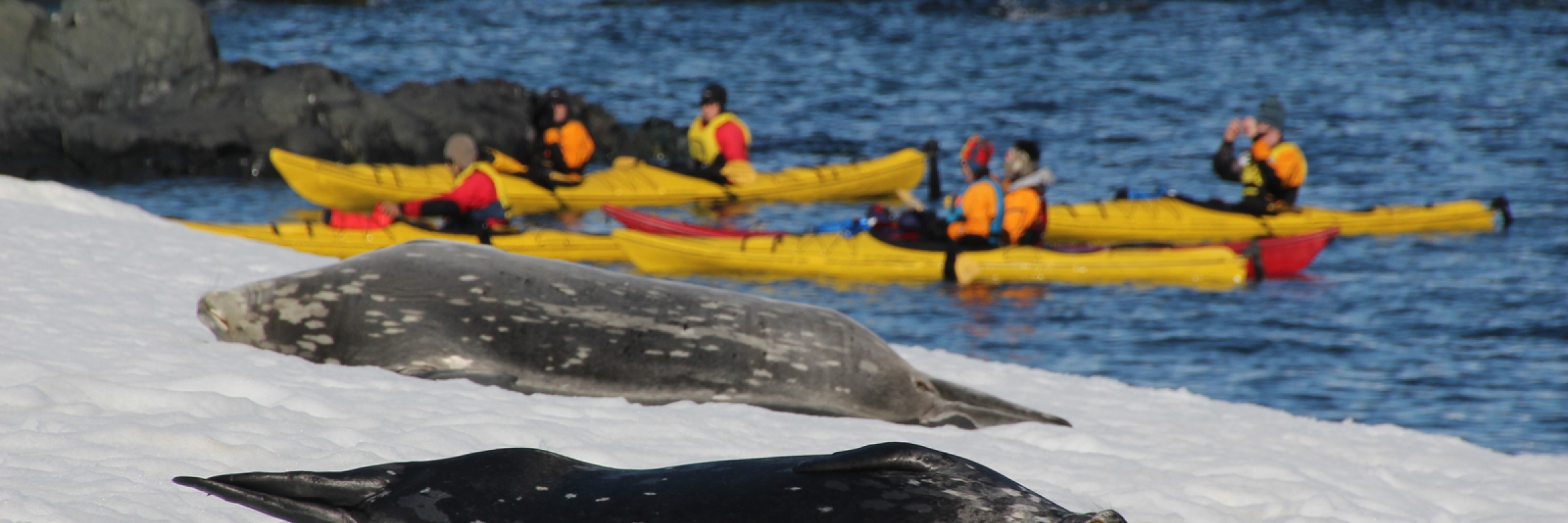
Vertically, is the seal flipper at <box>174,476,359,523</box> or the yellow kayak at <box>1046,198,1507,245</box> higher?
the seal flipper at <box>174,476,359,523</box>

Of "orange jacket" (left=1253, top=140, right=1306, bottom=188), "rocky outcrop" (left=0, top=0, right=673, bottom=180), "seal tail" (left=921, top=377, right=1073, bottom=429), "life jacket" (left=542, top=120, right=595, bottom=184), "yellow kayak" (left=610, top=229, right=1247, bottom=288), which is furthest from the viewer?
"rocky outcrop" (left=0, top=0, right=673, bottom=180)

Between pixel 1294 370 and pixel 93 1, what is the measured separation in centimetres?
1884

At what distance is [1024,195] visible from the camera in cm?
1227

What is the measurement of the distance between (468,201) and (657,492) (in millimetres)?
9359

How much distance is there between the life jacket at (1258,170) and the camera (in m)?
14.6

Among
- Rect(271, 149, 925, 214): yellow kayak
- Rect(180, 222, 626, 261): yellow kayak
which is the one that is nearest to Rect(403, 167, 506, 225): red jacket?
Rect(180, 222, 626, 261): yellow kayak

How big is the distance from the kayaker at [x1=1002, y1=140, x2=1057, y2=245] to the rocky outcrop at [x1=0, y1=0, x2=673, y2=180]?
31.9ft

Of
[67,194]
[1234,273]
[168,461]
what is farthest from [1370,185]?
[168,461]

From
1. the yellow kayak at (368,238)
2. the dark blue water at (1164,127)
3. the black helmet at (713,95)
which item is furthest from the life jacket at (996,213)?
the black helmet at (713,95)

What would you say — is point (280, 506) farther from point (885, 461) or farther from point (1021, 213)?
point (1021, 213)

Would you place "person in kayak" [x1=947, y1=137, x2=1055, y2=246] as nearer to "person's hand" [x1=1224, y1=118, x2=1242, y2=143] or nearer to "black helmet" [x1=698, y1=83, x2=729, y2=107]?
"person's hand" [x1=1224, y1=118, x2=1242, y2=143]

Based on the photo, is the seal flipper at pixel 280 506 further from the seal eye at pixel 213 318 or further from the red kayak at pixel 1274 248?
the red kayak at pixel 1274 248

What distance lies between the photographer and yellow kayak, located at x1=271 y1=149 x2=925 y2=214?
51.8 feet

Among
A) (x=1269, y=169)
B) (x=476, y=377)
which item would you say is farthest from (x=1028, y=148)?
(x=476, y=377)
